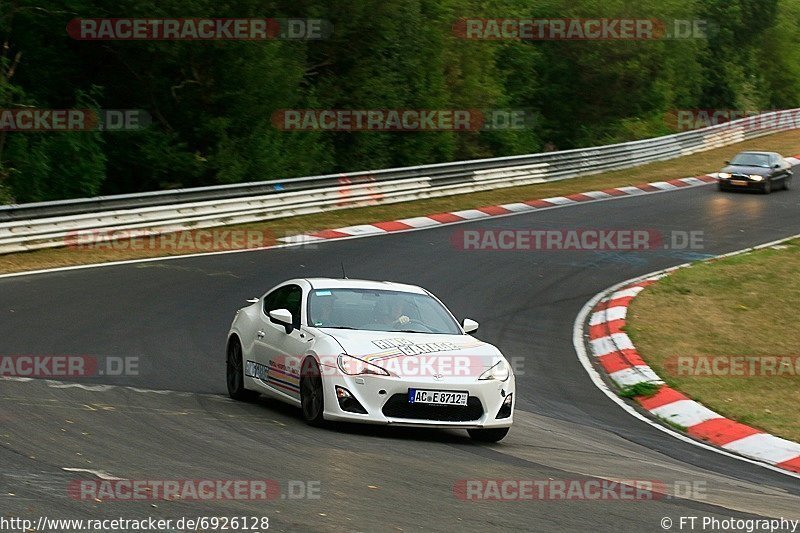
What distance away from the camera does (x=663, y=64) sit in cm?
4838

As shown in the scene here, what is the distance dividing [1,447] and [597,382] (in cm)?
763

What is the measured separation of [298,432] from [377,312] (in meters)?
1.68

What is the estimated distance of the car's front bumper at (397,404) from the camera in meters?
9.55

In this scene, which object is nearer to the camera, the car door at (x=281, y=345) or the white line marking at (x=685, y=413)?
the car door at (x=281, y=345)

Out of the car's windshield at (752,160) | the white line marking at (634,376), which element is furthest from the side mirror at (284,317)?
the car's windshield at (752,160)

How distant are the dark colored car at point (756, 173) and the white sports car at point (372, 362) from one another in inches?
982

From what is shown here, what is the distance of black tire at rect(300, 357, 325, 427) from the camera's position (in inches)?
382

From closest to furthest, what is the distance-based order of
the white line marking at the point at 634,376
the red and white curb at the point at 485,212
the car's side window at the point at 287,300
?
the car's side window at the point at 287,300
the white line marking at the point at 634,376
the red and white curb at the point at 485,212

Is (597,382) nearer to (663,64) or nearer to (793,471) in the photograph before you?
(793,471)

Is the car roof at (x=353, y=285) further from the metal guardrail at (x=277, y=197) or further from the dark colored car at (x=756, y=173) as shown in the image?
the dark colored car at (x=756, y=173)

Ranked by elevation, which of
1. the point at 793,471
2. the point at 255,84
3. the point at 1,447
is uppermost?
the point at 255,84

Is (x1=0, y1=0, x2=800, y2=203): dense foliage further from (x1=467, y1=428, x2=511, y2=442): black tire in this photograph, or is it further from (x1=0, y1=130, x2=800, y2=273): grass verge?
(x1=467, y1=428, x2=511, y2=442): black tire

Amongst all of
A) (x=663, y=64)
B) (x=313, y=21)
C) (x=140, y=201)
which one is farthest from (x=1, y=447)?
(x=663, y=64)

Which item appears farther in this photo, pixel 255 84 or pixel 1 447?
pixel 255 84
